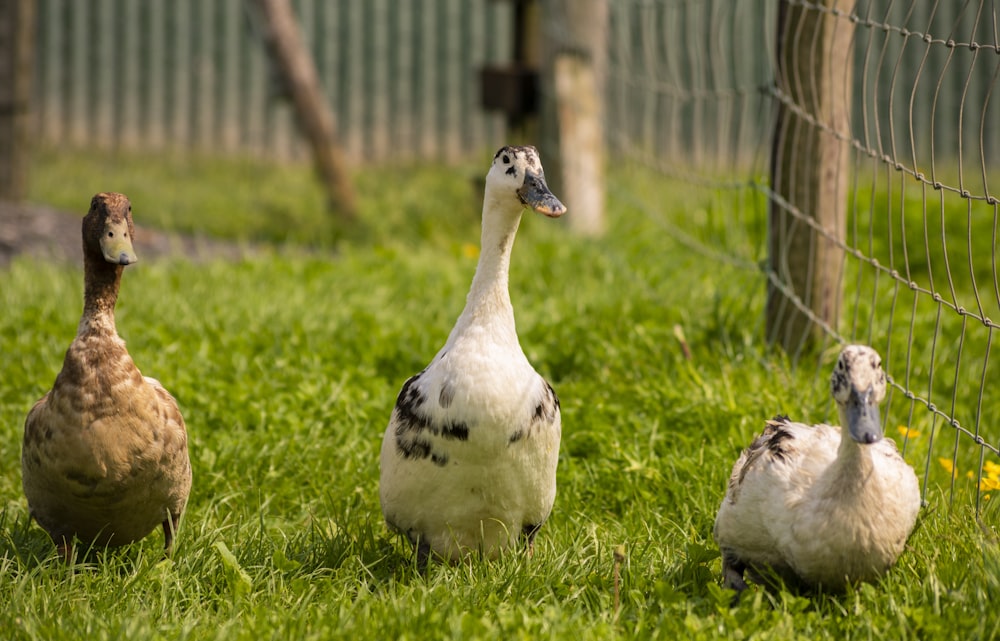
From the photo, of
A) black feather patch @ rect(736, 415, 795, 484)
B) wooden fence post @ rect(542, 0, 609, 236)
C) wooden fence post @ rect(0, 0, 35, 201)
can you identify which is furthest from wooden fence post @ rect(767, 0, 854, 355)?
wooden fence post @ rect(0, 0, 35, 201)

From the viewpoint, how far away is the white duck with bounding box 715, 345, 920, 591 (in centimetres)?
265

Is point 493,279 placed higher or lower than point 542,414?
higher

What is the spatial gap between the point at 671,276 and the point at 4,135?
449 cm

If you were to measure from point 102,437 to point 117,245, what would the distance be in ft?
1.67

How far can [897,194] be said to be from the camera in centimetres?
707

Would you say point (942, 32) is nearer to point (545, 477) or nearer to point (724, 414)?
point (724, 414)

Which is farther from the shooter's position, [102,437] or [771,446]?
[102,437]

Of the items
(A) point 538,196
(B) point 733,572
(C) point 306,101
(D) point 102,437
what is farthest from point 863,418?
(C) point 306,101

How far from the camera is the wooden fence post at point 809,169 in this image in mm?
4094

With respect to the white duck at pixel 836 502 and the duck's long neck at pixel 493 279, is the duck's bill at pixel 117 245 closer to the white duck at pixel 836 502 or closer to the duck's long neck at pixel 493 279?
the duck's long neck at pixel 493 279

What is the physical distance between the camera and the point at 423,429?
3025 millimetres

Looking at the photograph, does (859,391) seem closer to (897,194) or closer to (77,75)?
(897,194)

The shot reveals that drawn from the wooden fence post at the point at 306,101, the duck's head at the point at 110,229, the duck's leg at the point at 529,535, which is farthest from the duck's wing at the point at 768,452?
the wooden fence post at the point at 306,101

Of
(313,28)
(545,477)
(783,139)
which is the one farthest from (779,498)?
(313,28)
